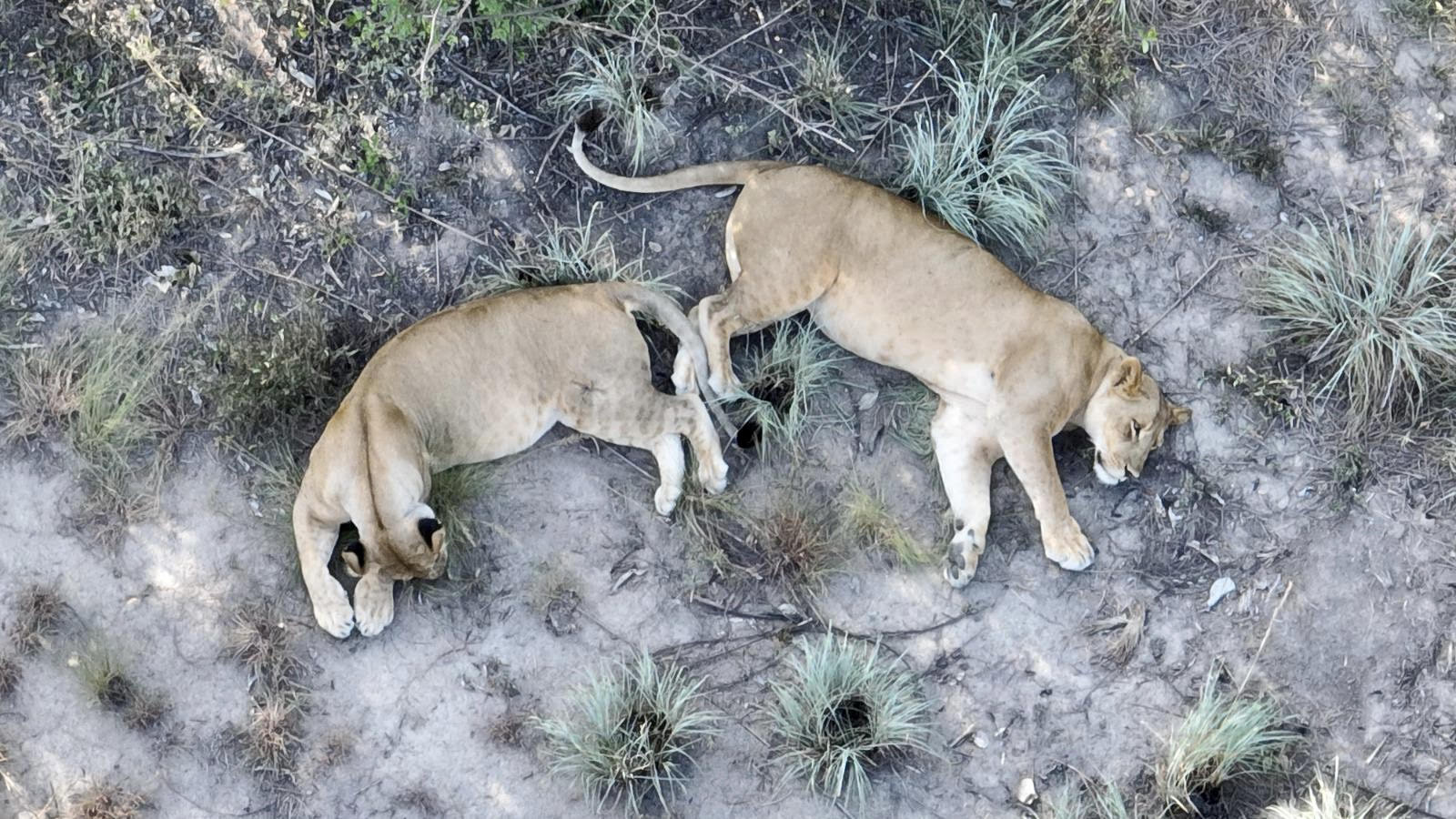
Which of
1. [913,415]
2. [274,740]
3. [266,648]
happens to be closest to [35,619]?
[266,648]

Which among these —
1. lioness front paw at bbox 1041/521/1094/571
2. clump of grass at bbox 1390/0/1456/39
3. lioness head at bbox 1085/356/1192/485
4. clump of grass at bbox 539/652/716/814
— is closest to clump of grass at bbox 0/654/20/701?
clump of grass at bbox 539/652/716/814

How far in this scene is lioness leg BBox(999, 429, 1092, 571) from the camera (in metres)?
6.29

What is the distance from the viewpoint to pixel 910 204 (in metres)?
6.47

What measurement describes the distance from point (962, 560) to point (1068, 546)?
456mm

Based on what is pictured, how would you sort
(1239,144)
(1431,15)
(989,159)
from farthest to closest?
(1431,15) → (1239,144) → (989,159)

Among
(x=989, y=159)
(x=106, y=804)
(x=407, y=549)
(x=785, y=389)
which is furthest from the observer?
(x=989, y=159)

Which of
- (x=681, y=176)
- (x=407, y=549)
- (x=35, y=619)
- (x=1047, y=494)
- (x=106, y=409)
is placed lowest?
(x=35, y=619)

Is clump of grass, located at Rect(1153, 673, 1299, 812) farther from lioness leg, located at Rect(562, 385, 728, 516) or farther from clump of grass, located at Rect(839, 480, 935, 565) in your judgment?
lioness leg, located at Rect(562, 385, 728, 516)

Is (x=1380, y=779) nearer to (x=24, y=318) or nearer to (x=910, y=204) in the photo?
(x=910, y=204)

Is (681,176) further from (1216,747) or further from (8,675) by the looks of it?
(8,675)

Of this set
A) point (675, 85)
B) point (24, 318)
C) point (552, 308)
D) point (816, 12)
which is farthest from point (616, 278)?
point (24, 318)

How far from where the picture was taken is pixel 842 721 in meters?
6.23

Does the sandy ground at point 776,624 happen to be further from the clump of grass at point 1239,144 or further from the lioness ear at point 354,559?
the clump of grass at point 1239,144

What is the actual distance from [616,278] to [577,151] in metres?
0.57
